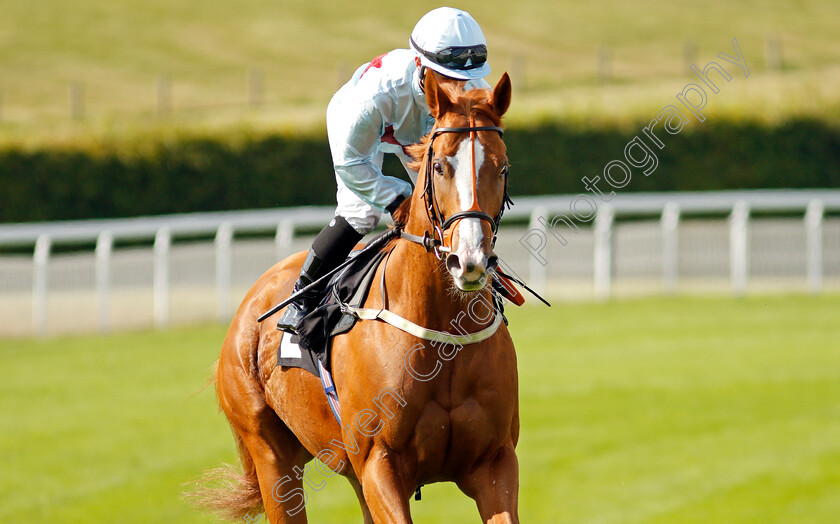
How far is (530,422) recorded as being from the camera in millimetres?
8602

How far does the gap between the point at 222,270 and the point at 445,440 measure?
9.60m

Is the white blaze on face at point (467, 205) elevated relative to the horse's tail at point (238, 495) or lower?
elevated

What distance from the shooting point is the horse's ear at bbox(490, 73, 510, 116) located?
10.6 ft

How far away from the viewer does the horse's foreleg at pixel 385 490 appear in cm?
331

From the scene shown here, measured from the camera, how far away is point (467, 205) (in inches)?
119

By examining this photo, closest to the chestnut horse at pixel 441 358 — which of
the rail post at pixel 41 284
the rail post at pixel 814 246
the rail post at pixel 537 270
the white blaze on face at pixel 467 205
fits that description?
the white blaze on face at pixel 467 205

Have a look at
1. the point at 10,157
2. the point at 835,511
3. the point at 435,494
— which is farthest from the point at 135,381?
the point at 10,157

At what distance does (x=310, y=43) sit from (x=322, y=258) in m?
37.4

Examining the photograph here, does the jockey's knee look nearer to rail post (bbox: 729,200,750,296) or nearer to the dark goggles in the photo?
the dark goggles

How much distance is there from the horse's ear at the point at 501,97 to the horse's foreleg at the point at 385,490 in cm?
117

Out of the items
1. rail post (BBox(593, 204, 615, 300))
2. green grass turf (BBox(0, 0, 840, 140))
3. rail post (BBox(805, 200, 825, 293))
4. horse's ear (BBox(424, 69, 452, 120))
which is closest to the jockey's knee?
horse's ear (BBox(424, 69, 452, 120))

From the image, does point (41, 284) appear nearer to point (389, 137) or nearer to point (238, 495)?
point (238, 495)

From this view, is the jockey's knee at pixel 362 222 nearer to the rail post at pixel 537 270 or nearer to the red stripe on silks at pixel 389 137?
the red stripe on silks at pixel 389 137

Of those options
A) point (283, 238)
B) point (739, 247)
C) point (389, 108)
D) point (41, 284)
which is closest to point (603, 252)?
point (739, 247)
